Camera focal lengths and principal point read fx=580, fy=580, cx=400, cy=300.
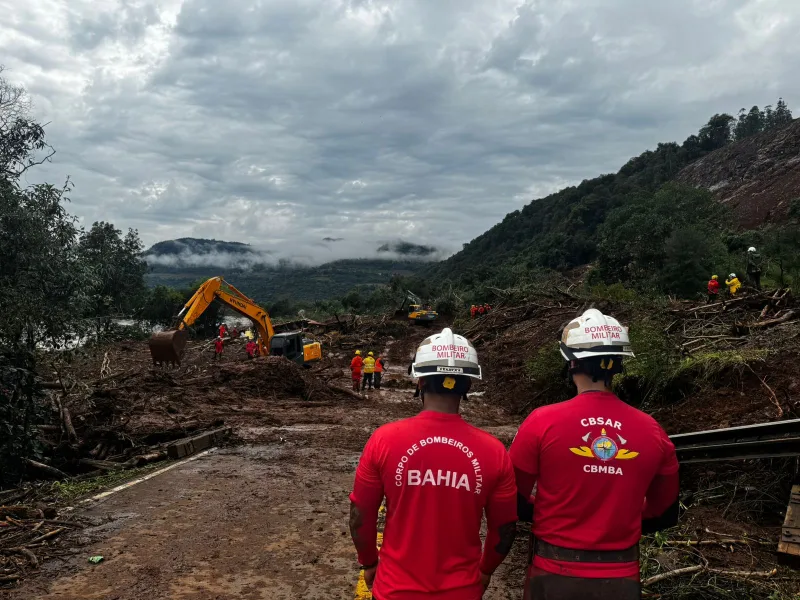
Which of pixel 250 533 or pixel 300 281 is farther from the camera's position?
pixel 300 281

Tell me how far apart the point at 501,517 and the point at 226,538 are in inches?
169

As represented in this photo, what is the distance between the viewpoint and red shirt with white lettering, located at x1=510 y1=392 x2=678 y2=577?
247 cm

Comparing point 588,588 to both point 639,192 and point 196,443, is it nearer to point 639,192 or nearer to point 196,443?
point 196,443

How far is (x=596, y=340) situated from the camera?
258 centimetres

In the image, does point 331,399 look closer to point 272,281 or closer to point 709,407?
point 709,407

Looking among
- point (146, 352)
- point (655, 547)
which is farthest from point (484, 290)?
point (655, 547)

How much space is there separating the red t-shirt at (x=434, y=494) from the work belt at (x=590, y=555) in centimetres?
35

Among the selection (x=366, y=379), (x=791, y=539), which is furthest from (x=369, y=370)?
(x=791, y=539)

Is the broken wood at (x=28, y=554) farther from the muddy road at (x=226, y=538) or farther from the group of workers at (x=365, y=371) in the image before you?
the group of workers at (x=365, y=371)

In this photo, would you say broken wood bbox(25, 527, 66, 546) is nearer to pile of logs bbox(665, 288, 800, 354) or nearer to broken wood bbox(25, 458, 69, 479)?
broken wood bbox(25, 458, 69, 479)

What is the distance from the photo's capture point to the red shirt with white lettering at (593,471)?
2.47 m

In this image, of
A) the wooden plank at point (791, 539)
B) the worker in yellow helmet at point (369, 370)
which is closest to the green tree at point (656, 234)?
the worker in yellow helmet at point (369, 370)

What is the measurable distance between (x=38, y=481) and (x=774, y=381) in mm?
10354

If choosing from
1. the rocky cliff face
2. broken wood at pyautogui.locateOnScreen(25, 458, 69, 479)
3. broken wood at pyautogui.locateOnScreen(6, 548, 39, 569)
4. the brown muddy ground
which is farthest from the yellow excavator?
the rocky cliff face
